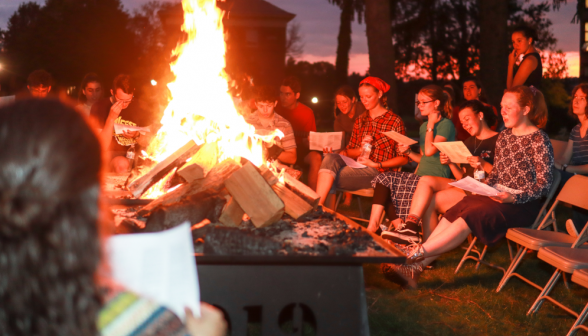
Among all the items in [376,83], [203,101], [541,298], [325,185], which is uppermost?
[376,83]

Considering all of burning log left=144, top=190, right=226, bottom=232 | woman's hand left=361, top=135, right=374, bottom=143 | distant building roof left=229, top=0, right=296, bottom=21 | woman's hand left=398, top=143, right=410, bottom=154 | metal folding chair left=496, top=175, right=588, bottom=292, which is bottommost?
metal folding chair left=496, top=175, right=588, bottom=292

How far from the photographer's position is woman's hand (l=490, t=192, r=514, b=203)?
3738mm

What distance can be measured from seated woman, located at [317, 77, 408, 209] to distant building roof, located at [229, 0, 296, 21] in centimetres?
3475

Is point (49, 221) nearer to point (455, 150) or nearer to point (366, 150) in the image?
point (455, 150)

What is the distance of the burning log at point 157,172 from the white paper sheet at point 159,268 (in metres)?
2.02

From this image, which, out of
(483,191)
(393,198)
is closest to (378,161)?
(393,198)

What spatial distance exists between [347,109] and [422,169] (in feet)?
6.99

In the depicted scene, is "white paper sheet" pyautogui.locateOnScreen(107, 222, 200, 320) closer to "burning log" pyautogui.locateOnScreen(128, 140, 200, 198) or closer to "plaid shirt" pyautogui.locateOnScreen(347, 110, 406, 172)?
"burning log" pyautogui.locateOnScreen(128, 140, 200, 198)

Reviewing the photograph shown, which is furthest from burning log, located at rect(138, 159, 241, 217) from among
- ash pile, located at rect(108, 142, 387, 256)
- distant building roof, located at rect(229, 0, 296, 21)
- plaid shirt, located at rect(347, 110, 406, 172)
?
distant building roof, located at rect(229, 0, 296, 21)

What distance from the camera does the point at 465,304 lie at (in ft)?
11.9

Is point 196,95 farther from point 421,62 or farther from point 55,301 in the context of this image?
point 421,62

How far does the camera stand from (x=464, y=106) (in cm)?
475

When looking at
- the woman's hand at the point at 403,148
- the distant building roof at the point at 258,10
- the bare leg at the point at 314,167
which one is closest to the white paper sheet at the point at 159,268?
the woman's hand at the point at 403,148

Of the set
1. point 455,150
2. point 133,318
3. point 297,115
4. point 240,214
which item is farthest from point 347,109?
point 133,318
